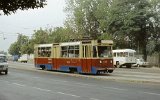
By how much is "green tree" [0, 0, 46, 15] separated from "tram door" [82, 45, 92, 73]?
74.8 feet

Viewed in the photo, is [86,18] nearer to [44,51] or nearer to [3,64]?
[44,51]

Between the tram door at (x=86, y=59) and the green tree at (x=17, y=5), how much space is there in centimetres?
2279

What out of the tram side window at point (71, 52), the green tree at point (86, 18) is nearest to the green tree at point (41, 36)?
the green tree at point (86, 18)

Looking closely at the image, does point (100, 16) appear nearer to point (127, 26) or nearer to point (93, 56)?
point (127, 26)

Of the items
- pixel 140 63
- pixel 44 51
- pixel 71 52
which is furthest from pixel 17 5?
pixel 140 63

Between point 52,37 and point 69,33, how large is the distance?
1906cm

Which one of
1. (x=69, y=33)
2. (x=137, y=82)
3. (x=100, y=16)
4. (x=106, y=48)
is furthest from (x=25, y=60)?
(x=137, y=82)

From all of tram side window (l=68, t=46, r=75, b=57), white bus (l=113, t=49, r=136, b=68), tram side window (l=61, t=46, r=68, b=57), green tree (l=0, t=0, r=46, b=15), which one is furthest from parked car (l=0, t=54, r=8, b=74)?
green tree (l=0, t=0, r=46, b=15)

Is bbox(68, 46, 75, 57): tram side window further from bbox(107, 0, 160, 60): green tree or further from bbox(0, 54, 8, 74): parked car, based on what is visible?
bbox(107, 0, 160, 60): green tree

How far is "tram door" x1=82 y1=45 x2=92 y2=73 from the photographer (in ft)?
112

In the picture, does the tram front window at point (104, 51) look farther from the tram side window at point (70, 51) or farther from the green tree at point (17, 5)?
the green tree at point (17, 5)

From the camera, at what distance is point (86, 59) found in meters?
34.3

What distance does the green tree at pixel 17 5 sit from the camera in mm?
10734

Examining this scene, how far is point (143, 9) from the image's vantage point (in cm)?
6500
